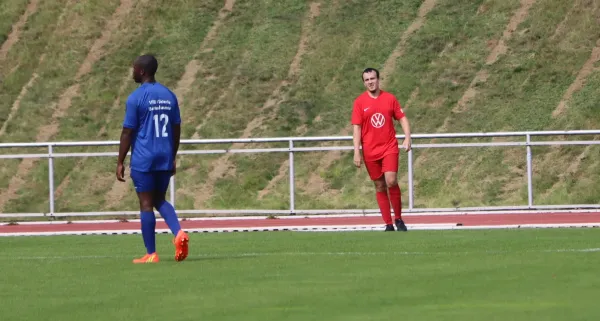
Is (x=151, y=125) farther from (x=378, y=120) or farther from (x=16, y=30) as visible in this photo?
(x=16, y=30)

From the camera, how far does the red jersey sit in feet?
56.7

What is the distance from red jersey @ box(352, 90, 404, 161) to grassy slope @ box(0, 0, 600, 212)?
33.1 ft

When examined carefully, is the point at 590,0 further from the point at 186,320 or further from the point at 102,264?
the point at 186,320

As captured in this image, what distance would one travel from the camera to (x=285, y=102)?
40.0 metres

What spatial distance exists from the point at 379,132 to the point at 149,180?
4974 mm

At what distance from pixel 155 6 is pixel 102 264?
3422 centimetres

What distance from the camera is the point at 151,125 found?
12906 mm

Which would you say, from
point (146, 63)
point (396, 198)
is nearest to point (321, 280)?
point (146, 63)

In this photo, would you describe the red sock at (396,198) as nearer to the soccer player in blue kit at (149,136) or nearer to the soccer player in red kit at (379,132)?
the soccer player in red kit at (379,132)

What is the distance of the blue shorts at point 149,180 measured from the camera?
42.6 ft

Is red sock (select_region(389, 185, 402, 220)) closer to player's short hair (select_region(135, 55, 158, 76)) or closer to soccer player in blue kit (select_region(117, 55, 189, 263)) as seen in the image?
soccer player in blue kit (select_region(117, 55, 189, 263))

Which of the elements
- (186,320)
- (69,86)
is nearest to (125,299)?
(186,320)

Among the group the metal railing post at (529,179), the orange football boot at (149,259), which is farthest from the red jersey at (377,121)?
the metal railing post at (529,179)

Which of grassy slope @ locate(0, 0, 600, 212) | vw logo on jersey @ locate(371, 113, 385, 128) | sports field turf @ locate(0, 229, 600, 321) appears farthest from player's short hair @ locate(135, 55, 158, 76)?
grassy slope @ locate(0, 0, 600, 212)
